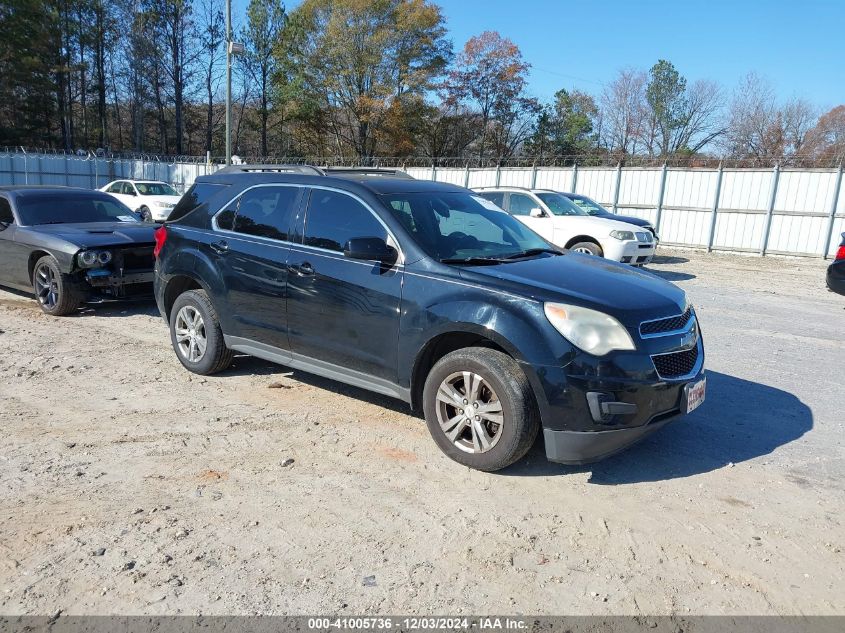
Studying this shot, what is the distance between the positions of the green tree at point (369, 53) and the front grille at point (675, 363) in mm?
43425

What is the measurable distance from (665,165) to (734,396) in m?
17.0

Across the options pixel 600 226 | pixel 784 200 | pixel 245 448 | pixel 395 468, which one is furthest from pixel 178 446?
pixel 784 200

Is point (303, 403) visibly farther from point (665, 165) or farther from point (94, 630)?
point (665, 165)

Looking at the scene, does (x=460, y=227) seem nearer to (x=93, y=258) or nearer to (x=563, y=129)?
(x=93, y=258)

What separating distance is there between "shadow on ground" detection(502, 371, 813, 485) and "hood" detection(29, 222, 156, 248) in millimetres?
6100

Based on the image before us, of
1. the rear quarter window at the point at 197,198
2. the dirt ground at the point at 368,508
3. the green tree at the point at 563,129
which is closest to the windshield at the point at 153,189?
the rear quarter window at the point at 197,198

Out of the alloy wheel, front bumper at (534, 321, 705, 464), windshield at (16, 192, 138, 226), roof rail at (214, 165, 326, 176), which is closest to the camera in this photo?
front bumper at (534, 321, 705, 464)

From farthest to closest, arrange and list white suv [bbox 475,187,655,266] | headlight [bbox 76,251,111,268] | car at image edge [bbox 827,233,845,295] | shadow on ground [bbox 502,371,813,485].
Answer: white suv [bbox 475,187,655,266] → car at image edge [bbox 827,233,845,295] → headlight [bbox 76,251,111,268] → shadow on ground [bbox 502,371,813,485]

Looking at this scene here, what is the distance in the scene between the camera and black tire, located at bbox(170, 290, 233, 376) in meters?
5.72

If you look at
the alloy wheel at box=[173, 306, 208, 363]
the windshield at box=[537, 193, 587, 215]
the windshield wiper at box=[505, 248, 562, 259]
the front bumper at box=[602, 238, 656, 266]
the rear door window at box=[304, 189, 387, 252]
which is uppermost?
the windshield at box=[537, 193, 587, 215]

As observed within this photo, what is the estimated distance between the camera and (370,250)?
4387mm

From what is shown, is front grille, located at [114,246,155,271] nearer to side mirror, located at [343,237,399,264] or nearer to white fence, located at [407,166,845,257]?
side mirror, located at [343,237,399,264]

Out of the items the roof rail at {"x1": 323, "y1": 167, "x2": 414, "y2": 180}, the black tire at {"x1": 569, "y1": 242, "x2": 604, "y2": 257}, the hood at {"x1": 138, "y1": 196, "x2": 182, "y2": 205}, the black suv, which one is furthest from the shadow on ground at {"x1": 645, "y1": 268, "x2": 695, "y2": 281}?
the hood at {"x1": 138, "y1": 196, "x2": 182, "y2": 205}

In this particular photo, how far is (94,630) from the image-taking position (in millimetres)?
2615
